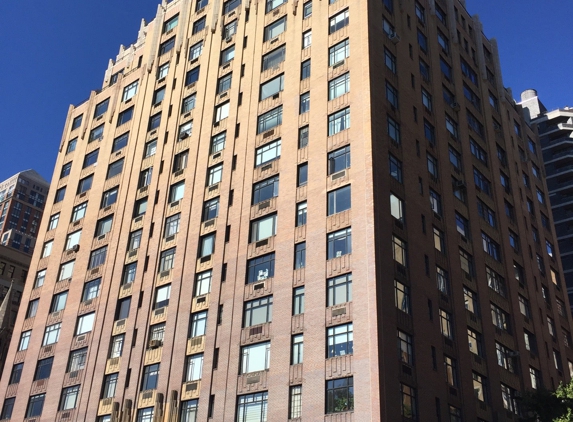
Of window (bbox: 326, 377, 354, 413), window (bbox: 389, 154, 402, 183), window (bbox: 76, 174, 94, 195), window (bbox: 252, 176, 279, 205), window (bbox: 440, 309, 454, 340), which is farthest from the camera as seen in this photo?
window (bbox: 76, 174, 94, 195)

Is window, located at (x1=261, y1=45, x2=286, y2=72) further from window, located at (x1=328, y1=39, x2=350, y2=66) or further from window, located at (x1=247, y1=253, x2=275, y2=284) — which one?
window, located at (x1=247, y1=253, x2=275, y2=284)

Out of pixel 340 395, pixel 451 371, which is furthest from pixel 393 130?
pixel 340 395

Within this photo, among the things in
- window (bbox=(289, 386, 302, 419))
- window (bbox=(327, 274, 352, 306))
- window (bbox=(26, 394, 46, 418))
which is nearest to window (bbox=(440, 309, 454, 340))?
window (bbox=(327, 274, 352, 306))

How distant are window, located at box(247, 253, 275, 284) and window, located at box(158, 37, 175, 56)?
1176 inches

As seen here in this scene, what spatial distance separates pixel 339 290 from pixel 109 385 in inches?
758

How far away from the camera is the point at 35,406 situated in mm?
51562

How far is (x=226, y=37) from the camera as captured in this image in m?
61.0

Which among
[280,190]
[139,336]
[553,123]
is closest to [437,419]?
[280,190]

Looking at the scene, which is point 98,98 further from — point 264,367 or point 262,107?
point 264,367

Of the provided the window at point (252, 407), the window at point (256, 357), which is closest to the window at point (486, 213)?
the window at point (256, 357)

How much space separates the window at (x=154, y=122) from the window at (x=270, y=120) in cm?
1276

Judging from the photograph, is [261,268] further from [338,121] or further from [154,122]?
[154,122]

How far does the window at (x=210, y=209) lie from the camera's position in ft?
165

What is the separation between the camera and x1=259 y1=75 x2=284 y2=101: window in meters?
52.9
